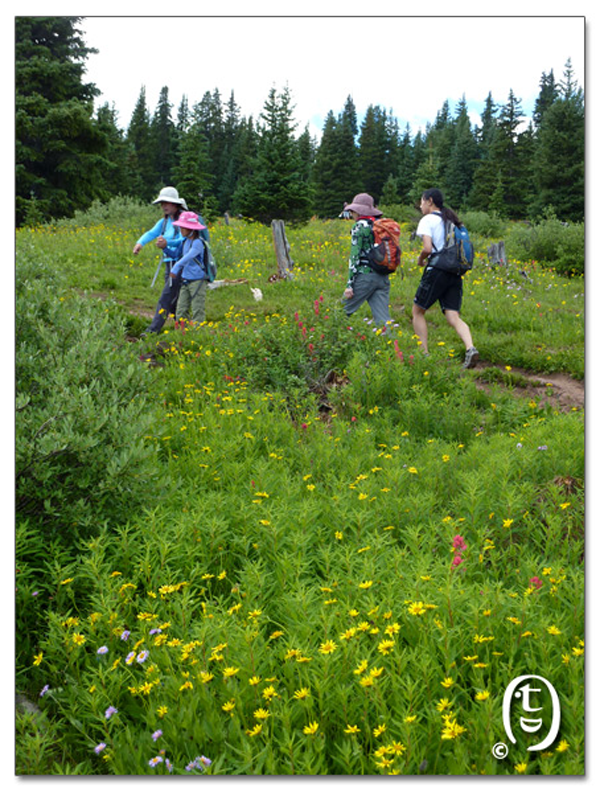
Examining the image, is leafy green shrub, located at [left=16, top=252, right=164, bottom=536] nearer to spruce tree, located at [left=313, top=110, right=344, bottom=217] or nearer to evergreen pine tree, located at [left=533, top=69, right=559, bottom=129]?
evergreen pine tree, located at [left=533, top=69, right=559, bottom=129]

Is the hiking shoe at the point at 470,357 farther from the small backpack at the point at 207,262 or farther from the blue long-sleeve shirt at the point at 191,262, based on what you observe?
the blue long-sleeve shirt at the point at 191,262

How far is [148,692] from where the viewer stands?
2.40 meters

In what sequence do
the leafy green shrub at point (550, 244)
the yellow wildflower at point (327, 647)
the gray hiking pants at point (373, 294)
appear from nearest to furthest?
the yellow wildflower at point (327, 647) < the gray hiking pants at point (373, 294) < the leafy green shrub at point (550, 244)

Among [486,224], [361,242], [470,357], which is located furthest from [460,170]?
[470,357]

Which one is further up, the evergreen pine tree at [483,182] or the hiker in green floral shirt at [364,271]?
the evergreen pine tree at [483,182]

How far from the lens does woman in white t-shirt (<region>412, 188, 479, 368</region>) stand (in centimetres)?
711

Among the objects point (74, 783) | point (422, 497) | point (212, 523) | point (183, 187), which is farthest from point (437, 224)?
point (183, 187)

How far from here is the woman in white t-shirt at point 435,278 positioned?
711 cm

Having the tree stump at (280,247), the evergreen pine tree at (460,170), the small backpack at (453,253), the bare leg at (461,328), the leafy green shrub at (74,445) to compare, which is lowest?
the leafy green shrub at (74,445)

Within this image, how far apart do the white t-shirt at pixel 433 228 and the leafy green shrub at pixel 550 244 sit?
19.9 ft

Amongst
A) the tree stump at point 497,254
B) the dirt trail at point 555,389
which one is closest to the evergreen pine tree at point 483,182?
the tree stump at point 497,254

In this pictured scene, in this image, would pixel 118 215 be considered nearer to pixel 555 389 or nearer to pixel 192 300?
pixel 192 300

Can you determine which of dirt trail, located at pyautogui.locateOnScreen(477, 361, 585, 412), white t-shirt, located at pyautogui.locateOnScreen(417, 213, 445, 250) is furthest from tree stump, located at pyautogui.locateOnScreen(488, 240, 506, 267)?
white t-shirt, located at pyautogui.locateOnScreen(417, 213, 445, 250)

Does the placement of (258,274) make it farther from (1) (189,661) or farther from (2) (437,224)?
(1) (189,661)
